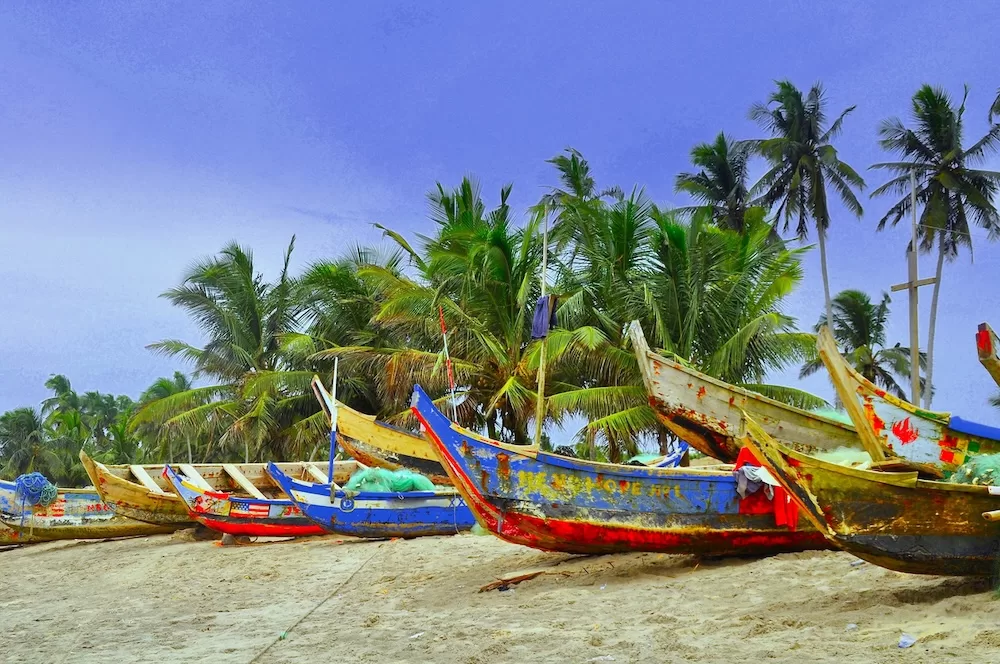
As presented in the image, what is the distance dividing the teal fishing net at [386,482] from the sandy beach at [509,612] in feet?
5.72

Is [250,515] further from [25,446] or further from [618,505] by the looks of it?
[25,446]

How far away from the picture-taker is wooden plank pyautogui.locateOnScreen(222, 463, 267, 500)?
54.2 ft

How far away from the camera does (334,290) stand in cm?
2494

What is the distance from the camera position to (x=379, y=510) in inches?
533

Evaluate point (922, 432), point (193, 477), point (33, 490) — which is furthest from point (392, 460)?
point (922, 432)

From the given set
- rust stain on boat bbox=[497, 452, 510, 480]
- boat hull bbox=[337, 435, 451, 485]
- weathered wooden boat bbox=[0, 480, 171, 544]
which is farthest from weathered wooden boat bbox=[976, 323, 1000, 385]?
weathered wooden boat bbox=[0, 480, 171, 544]

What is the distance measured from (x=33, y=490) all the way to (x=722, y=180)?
2453cm

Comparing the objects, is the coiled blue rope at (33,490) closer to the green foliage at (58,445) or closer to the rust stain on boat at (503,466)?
the rust stain on boat at (503,466)

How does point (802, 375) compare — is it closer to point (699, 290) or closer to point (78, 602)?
point (699, 290)

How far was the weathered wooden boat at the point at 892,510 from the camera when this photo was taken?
6156 mm

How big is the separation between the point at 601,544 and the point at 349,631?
267 centimetres

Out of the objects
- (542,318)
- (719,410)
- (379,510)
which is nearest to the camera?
(542,318)

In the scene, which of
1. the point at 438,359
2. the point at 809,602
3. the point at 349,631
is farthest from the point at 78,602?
the point at 438,359

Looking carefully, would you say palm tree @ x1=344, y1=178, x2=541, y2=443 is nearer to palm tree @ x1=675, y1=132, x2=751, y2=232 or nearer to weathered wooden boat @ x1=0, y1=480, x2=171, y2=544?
weathered wooden boat @ x1=0, y1=480, x2=171, y2=544
